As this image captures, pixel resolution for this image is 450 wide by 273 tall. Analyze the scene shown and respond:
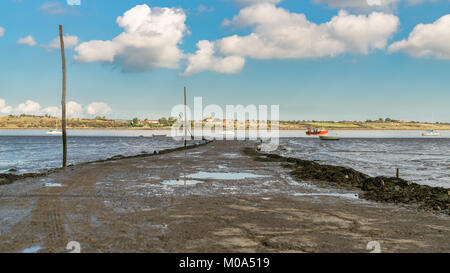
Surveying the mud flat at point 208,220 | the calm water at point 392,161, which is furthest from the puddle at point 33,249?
the calm water at point 392,161

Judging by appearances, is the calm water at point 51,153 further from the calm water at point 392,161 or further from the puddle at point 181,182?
the calm water at point 392,161

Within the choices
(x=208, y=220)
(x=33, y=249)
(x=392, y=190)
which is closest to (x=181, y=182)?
(x=208, y=220)

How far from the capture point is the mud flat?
21.2 feet

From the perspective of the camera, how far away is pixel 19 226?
25.6ft

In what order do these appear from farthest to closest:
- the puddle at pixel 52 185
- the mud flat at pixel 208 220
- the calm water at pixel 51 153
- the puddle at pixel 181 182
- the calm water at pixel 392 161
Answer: the calm water at pixel 51 153 → the calm water at pixel 392 161 → the puddle at pixel 181 182 → the puddle at pixel 52 185 → the mud flat at pixel 208 220

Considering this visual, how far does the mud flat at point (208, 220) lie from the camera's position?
646cm

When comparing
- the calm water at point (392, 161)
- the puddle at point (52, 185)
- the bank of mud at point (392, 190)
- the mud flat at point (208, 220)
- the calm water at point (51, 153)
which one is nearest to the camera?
the mud flat at point (208, 220)

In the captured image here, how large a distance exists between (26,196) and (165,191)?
4979mm

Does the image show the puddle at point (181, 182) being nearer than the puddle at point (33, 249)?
No

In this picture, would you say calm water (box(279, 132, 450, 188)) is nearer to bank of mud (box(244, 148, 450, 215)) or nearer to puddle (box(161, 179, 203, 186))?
bank of mud (box(244, 148, 450, 215))
